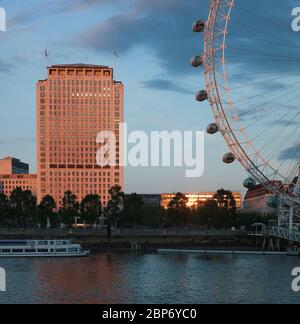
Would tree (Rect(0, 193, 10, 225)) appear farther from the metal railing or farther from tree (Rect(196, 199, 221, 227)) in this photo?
the metal railing

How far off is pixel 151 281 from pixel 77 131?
133724mm

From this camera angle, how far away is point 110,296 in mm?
43188

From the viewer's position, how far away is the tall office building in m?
180

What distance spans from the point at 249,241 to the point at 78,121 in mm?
94796

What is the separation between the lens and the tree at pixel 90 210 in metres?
111

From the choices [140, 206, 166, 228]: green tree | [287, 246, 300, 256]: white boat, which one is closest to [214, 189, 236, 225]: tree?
[140, 206, 166, 228]: green tree

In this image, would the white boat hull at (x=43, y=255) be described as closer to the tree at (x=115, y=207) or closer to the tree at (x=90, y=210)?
the tree at (x=115, y=207)

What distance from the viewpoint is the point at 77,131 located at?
18188cm

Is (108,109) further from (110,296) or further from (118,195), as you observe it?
(110,296)

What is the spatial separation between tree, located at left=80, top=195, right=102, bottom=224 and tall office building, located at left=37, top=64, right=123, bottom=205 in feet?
213

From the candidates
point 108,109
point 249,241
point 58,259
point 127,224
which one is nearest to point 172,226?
point 127,224

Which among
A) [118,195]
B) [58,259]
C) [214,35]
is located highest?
[214,35]

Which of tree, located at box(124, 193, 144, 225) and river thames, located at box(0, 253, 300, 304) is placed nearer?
river thames, located at box(0, 253, 300, 304)

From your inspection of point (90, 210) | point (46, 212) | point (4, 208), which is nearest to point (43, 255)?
point (46, 212)
